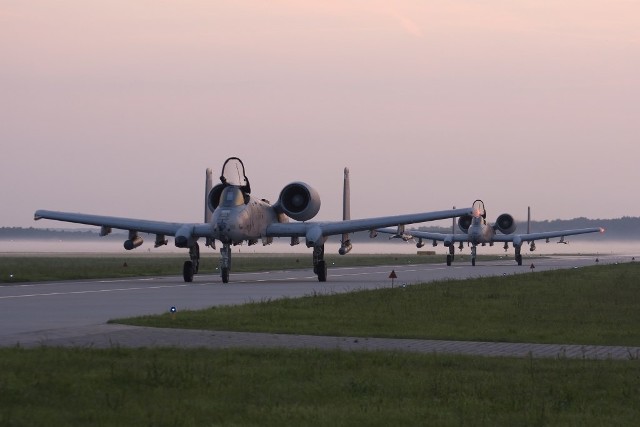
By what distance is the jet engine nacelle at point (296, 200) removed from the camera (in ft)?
166

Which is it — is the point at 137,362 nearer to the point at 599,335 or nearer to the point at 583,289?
the point at 599,335

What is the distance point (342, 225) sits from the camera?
4978cm

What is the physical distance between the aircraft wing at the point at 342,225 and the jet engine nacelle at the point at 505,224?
3603 centimetres

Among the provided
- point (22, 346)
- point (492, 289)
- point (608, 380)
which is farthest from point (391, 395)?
point (492, 289)

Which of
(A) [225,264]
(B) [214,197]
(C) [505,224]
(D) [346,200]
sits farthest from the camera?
(C) [505,224]

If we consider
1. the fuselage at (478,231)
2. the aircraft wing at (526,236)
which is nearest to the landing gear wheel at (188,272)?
the fuselage at (478,231)

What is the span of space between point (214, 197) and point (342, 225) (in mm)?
5559

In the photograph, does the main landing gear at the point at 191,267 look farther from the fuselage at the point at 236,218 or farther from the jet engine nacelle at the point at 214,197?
the jet engine nacelle at the point at 214,197

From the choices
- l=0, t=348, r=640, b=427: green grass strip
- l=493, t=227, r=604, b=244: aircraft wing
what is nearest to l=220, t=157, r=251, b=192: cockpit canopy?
l=0, t=348, r=640, b=427: green grass strip

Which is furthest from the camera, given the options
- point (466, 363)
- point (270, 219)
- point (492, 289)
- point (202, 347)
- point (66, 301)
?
point (270, 219)

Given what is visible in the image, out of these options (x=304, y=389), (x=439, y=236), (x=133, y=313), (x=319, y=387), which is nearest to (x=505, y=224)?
(x=439, y=236)

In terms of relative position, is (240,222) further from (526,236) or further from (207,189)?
(526,236)

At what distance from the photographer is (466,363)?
15.2 metres

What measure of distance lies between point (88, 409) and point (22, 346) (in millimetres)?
6149
